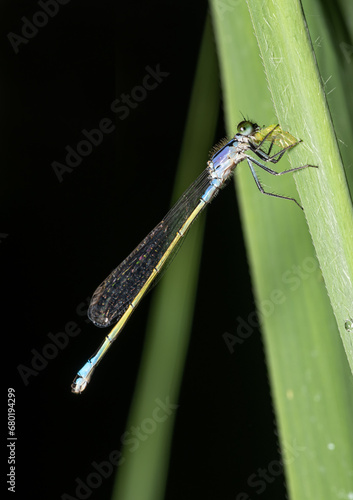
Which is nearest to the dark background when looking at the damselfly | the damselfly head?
the damselfly

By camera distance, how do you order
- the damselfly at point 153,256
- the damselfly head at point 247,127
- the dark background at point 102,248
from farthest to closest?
the dark background at point 102,248 < the damselfly at point 153,256 < the damselfly head at point 247,127

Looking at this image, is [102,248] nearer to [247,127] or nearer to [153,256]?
[153,256]

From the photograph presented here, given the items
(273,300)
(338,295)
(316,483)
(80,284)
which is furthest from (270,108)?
(80,284)

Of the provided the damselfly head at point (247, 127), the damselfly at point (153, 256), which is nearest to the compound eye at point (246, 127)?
the damselfly head at point (247, 127)

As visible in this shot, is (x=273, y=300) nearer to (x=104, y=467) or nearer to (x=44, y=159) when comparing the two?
(x=104, y=467)

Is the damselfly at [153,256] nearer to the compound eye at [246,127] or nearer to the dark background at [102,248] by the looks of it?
the compound eye at [246,127]

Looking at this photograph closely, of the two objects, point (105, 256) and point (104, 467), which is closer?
point (104, 467)
